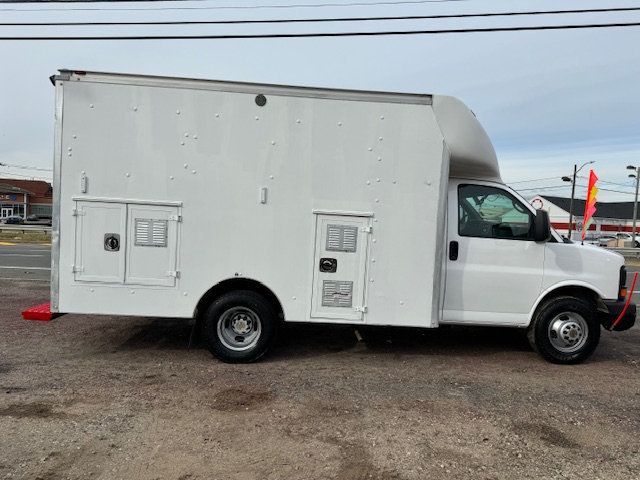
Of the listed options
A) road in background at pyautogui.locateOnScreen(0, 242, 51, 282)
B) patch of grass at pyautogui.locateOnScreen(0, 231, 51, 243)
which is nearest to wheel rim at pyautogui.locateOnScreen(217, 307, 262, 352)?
road in background at pyautogui.locateOnScreen(0, 242, 51, 282)

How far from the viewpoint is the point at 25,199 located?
216ft

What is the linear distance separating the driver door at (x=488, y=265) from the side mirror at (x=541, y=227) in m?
0.06

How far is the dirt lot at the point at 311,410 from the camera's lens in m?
3.38

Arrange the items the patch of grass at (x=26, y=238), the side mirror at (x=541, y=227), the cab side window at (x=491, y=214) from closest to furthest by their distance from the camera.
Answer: the side mirror at (x=541, y=227) → the cab side window at (x=491, y=214) → the patch of grass at (x=26, y=238)

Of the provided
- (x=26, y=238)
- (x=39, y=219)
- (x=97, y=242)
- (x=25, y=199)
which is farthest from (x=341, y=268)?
(x=25, y=199)

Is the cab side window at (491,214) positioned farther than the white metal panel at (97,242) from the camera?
Yes

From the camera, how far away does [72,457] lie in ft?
11.0

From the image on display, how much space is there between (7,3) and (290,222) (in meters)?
7.83

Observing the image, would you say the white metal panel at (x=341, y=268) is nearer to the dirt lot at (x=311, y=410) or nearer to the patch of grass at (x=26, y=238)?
the dirt lot at (x=311, y=410)

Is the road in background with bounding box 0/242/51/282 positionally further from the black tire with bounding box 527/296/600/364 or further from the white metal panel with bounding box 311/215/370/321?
the black tire with bounding box 527/296/600/364

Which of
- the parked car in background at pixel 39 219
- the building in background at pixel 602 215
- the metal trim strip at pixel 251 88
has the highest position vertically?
the building in background at pixel 602 215

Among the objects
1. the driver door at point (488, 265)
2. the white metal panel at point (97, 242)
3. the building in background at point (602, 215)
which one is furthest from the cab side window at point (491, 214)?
the building in background at point (602, 215)

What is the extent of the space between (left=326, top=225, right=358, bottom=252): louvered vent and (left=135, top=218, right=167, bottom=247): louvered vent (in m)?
1.72

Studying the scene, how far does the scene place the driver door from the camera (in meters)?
5.52
